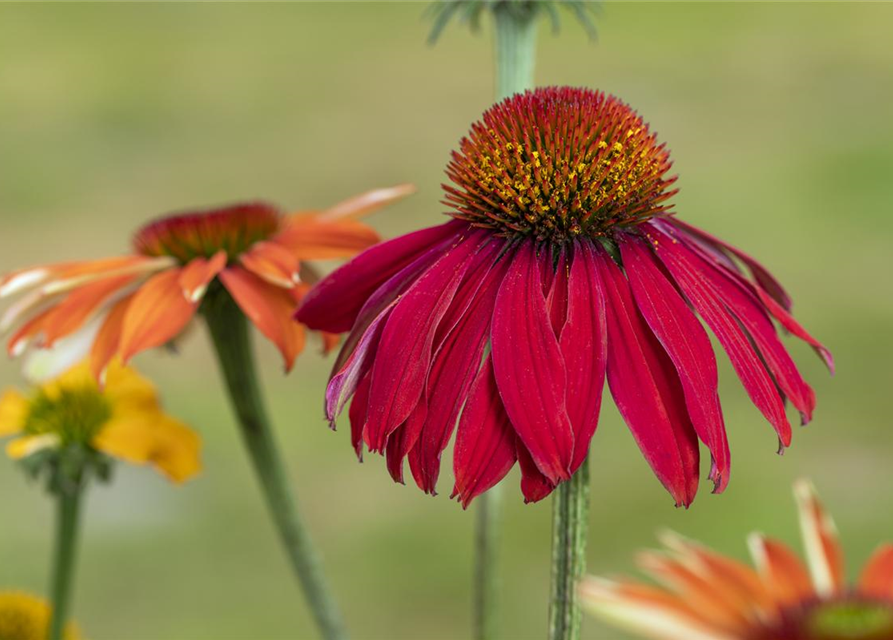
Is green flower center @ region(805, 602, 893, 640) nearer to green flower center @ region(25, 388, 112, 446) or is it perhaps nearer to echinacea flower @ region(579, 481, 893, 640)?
echinacea flower @ region(579, 481, 893, 640)

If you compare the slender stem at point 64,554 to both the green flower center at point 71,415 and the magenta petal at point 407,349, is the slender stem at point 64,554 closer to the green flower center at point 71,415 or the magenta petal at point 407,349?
the green flower center at point 71,415

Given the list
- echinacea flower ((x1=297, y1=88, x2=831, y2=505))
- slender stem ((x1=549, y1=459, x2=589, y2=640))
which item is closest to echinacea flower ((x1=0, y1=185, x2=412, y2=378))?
echinacea flower ((x1=297, y1=88, x2=831, y2=505))

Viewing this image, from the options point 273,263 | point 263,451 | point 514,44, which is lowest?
point 263,451

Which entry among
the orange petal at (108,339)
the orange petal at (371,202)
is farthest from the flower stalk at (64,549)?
the orange petal at (371,202)

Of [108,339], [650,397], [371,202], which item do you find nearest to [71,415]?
[108,339]

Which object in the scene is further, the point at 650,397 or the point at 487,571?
the point at 487,571

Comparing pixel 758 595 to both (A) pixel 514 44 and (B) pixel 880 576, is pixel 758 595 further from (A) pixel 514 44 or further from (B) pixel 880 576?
(A) pixel 514 44

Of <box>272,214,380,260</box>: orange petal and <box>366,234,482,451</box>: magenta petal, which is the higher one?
<box>272,214,380,260</box>: orange petal
